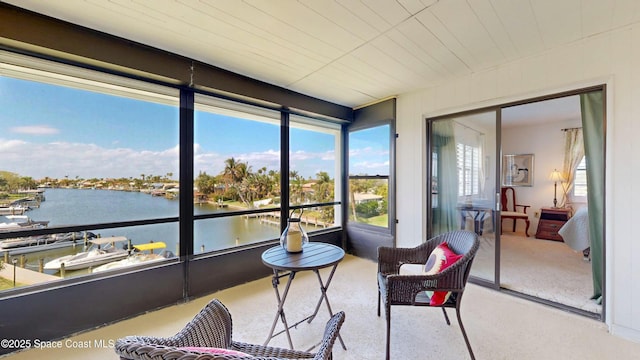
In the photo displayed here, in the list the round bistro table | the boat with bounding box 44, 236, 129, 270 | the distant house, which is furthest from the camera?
the distant house

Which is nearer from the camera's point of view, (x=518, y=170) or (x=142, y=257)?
(x=142, y=257)

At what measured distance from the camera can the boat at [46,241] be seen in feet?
6.49

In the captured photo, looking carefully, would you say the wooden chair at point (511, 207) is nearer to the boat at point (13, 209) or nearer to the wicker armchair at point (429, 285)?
the wicker armchair at point (429, 285)

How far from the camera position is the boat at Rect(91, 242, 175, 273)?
7.79 ft

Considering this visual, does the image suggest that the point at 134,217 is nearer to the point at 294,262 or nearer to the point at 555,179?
the point at 294,262

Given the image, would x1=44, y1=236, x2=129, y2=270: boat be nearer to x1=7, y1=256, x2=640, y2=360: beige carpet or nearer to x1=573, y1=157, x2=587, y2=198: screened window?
x1=7, y1=256, x2=640, y2=360: beige carpet

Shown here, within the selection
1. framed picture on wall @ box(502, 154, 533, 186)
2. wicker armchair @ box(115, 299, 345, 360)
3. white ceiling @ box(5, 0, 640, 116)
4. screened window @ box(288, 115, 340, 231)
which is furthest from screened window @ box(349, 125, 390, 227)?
framed picture on wall @ box(502, 154, 533, 186)

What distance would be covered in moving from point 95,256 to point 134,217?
434 millimetres

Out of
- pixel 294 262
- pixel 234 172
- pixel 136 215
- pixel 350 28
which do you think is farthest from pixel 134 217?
pixel 350 28

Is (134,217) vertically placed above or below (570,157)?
below

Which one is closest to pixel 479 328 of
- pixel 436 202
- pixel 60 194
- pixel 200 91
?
pixel 436 202

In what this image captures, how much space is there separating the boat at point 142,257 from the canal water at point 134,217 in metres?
0.05

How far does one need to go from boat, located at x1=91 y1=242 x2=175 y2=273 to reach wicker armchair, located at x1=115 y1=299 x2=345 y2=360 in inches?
68.3

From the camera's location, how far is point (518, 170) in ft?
19.4
